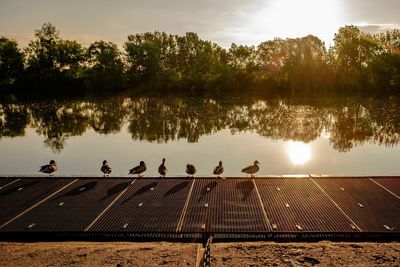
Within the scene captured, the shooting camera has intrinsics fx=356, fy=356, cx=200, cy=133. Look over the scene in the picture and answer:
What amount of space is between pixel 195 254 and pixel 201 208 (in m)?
4.74

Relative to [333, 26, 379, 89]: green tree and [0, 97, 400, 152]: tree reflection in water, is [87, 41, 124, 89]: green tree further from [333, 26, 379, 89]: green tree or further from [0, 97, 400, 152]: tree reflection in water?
[333, 26, 379, 89]: green tree

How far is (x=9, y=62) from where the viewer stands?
10950 cm

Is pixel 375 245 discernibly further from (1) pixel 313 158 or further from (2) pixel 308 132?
(2) pixel 308 132

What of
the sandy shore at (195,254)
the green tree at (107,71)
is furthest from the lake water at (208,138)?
the green tree at (107,71)

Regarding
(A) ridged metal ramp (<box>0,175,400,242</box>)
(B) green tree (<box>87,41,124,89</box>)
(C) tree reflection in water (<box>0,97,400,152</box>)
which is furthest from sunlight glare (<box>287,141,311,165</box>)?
(B) green tree (<box>87,41,124,89</box>)

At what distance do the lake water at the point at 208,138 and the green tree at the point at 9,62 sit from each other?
4493cm

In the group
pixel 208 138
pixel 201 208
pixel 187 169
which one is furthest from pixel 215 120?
pixel 201 208

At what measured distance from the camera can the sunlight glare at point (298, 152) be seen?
32.5m

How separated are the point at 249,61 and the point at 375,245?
101 meters

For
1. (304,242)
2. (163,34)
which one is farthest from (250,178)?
(163,34)

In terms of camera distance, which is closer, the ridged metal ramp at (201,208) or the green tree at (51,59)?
the ridged metal ramp at (201,208)

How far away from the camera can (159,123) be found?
173 feet

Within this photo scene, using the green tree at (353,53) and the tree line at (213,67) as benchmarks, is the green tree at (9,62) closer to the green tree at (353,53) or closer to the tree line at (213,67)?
the tree line at (213,67)

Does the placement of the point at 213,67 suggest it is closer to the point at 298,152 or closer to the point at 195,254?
the point at 298,152
